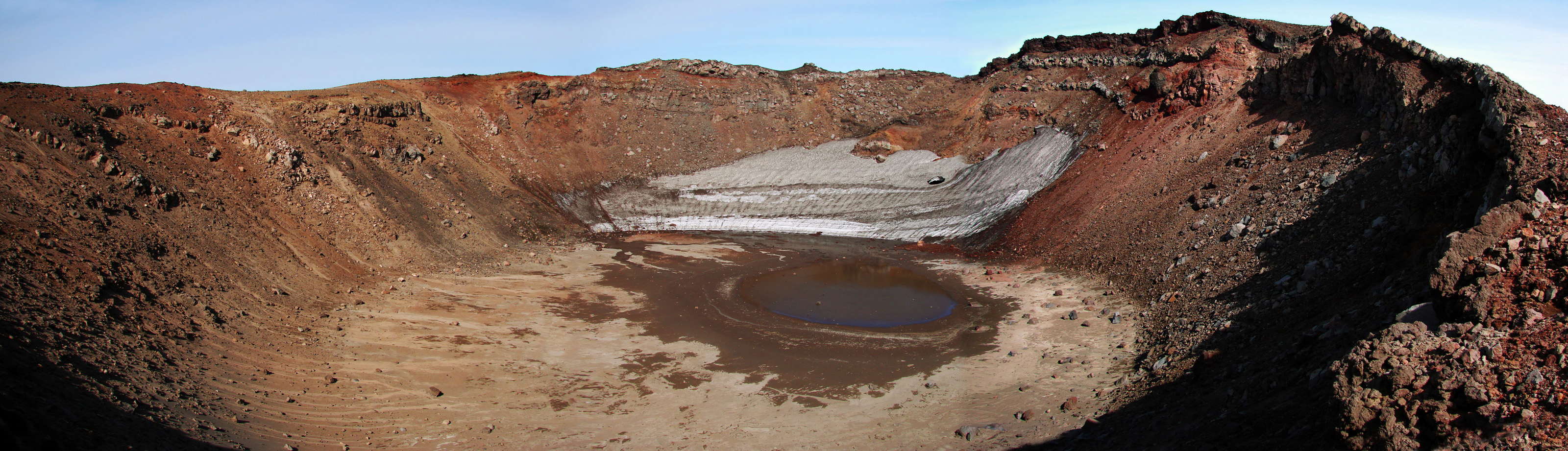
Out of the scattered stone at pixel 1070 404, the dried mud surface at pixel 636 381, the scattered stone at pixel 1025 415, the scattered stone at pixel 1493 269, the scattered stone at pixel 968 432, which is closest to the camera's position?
the scattered stone at pixel 1493 269

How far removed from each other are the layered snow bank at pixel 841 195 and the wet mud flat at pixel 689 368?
294 inches

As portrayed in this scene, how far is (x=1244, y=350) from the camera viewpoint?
441 inches

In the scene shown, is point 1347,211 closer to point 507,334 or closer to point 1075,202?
point 1075,202

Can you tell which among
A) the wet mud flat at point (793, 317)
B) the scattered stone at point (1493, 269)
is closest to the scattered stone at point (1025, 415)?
the wet mud flat at point (793, 317)

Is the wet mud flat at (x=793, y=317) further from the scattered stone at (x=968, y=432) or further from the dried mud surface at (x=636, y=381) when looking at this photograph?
the scattered stone at (x=968, y=432)

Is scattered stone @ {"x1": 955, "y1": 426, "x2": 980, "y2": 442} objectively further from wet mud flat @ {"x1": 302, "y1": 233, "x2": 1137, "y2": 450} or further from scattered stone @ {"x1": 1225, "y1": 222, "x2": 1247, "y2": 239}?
scattered stone @ {"x1": 1225, "y1": 222, "x2": 1247, "y2": 239}

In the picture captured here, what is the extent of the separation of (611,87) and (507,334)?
25222mm

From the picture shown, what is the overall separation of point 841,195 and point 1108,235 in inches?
537

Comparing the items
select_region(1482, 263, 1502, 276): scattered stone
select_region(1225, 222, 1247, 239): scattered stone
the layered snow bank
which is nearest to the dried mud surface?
select_region(1225, 222, 1247, 239): scattered stone

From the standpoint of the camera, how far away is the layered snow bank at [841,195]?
28.6 meters

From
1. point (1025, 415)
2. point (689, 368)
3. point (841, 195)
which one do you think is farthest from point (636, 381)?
point (841, 195)

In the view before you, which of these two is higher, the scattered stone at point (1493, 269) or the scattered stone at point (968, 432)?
the scattered stone at point (1493, 269)

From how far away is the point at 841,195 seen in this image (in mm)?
32719

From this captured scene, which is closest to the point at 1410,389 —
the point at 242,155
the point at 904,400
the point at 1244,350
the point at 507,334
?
the point at 1244,350
